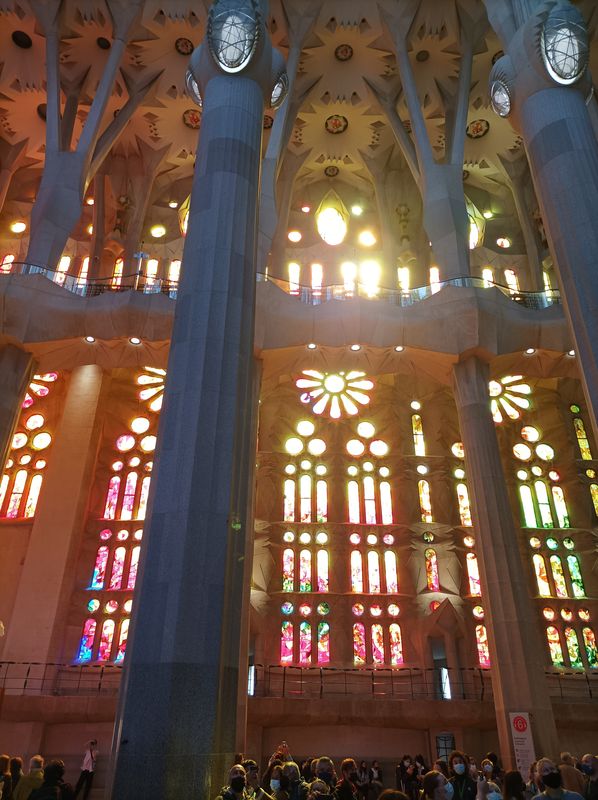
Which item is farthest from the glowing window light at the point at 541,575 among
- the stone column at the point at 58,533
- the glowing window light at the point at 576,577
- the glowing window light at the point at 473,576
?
the stone column at the point at 58,533

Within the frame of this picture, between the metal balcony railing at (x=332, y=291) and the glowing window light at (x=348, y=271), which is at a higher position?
the glowing window light at (x=348, y=271)

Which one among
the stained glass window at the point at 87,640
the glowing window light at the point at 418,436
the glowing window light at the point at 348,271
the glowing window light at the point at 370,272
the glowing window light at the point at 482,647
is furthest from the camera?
the glowing window light at the point at 348,271

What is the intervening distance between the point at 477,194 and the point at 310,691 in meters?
19.7

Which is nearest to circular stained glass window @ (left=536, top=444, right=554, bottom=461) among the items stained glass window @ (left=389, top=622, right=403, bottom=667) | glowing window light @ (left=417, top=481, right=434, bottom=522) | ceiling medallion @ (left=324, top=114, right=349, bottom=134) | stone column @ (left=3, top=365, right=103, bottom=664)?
glowing window light @ (left=417, top=481, right=434, bottom=522)

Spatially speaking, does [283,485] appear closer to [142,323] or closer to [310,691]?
[310,691]

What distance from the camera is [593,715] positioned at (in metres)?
16.5

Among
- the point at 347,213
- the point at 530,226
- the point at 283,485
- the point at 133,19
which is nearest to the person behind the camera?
the point at 133,19

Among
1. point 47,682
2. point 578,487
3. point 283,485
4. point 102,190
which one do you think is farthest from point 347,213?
point 47,682

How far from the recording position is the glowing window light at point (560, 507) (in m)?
21.7

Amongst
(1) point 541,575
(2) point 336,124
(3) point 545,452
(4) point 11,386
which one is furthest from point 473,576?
(2) point 336,124

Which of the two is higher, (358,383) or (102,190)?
(102,190)

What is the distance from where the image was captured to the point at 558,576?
2075 cm

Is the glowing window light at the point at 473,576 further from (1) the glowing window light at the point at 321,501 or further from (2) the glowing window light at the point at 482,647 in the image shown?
(1) the glowing window light at the point at 321,501

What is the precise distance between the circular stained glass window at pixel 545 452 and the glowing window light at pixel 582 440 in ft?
3.40
